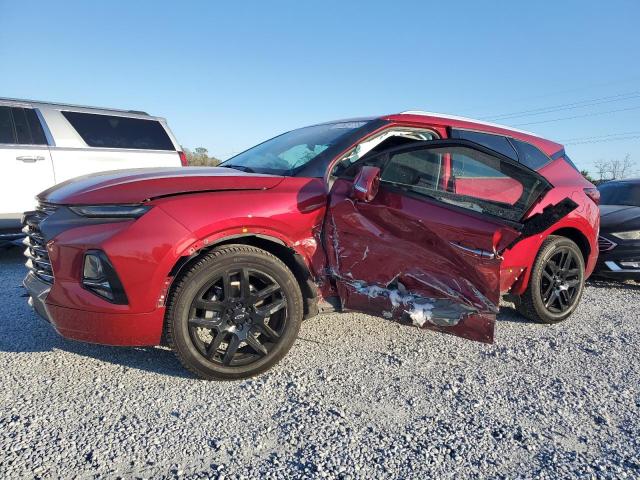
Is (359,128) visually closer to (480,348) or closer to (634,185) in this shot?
(480,348)

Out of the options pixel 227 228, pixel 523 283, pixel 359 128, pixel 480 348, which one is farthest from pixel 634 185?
pixel 227 228

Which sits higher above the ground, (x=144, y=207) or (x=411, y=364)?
(x=144, y=207)

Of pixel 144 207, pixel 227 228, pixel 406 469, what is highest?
pixel 144 207

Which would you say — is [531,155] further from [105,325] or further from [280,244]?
[105,325]

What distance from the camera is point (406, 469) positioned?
2.10m

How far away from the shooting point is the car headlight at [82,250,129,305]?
103 inches

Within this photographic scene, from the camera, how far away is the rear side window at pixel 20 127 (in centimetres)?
597

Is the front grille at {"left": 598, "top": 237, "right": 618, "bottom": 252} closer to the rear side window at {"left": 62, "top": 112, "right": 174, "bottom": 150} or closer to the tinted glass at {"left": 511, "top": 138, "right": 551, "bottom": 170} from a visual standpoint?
the tinted glass at {"left": 511, "top": 138, "right": 551, "bottom": 170}

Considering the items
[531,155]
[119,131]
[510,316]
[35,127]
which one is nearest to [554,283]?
[510,316]

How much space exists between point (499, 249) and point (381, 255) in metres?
0.76

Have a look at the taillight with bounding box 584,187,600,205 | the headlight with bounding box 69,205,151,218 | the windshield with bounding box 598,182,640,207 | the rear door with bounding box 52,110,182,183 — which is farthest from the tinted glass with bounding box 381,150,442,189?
the windshield with bounding box 598,182,640,207

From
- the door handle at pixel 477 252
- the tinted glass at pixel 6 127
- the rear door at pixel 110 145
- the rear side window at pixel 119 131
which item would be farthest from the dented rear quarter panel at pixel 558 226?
the tinted glass at pixel 6 127

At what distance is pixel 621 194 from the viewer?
733 centimetres

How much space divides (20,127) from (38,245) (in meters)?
4.05
